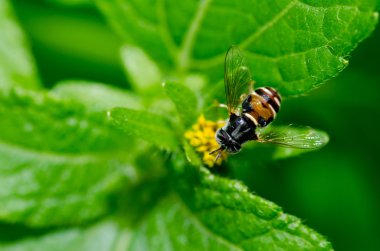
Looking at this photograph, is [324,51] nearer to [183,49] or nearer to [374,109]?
[183,49]

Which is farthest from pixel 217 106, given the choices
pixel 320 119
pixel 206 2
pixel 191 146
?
pixel 320 119

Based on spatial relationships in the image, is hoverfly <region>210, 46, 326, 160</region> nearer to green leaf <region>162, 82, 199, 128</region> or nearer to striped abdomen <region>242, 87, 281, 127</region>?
striped abdomen <region>242, 87, 281, 127</region>

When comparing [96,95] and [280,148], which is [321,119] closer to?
[280,148]

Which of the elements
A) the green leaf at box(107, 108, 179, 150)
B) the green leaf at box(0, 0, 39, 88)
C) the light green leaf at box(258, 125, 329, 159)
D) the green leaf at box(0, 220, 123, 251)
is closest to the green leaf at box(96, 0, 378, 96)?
the light green leaf at box(258, 125, 329, 159)

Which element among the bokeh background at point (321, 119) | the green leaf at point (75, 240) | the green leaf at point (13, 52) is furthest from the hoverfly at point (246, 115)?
the green leaf at point (13, 52)

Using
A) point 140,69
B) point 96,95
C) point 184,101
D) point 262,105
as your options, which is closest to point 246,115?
point 262,105

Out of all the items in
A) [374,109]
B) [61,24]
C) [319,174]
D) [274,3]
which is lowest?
[319,174]
